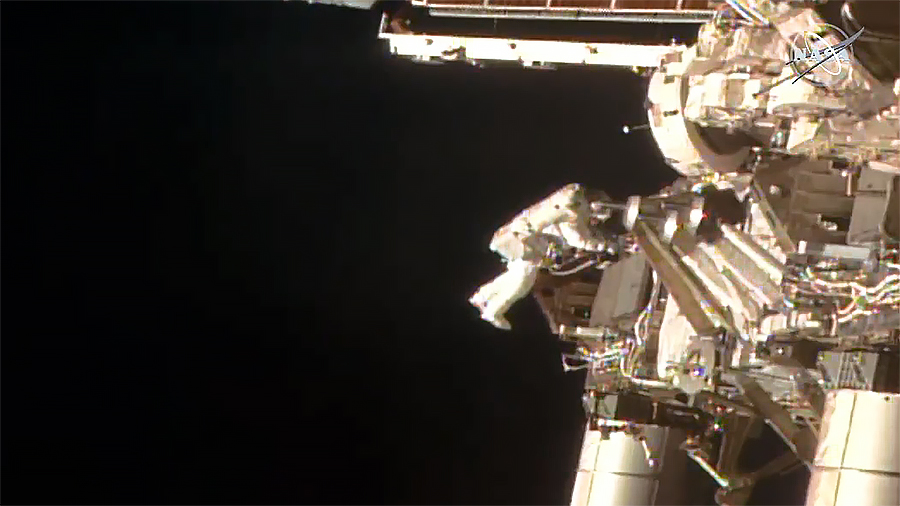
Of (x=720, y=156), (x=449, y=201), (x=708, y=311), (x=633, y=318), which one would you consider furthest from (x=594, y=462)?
(x=449, y=201)

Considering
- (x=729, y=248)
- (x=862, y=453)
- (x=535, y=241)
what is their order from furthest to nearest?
1. (x=535, y=241)
2. (x=729, y=248)
3. (x=862, y=453)

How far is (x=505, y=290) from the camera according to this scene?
278 inches

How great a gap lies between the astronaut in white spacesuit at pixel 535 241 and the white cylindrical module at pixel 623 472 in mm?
886

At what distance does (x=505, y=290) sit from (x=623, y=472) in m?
1.12

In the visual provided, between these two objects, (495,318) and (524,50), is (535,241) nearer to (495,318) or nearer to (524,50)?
(495,318)

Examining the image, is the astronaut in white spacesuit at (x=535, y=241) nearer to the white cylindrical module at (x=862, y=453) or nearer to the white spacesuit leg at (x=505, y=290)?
the white spacesuit leg at (x=505, y=290)

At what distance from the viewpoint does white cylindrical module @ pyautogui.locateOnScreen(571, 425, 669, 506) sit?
23.3ft

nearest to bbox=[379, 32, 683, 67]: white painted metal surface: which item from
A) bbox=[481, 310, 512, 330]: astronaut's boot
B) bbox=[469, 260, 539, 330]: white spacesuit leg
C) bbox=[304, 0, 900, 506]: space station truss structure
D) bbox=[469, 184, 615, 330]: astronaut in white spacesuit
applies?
bbox=[304, 0, 900, 506]: space station truss structure

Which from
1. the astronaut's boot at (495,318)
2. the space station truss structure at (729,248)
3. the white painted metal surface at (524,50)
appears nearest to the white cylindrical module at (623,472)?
the space station truss structure at (729,248)

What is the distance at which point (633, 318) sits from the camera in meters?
7.07

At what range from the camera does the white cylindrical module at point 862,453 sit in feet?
17.3

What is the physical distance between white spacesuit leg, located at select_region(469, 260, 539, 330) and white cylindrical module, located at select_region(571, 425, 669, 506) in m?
0.84

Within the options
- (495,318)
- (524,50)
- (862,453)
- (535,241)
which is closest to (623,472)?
(495,318)

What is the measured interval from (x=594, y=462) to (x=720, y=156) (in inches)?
72.8
